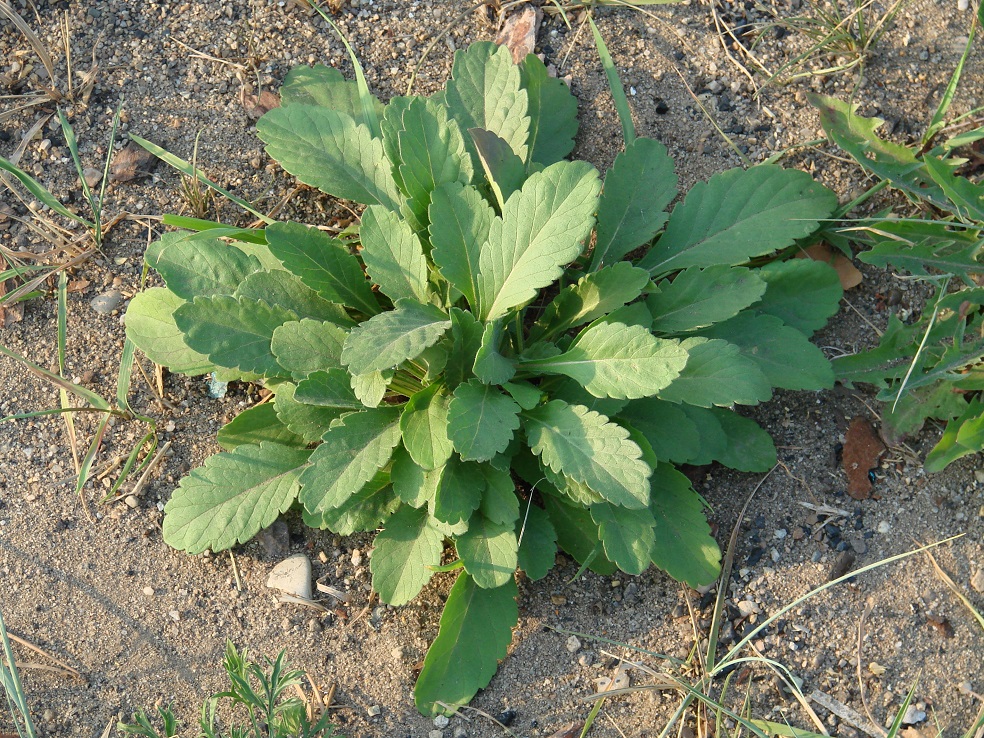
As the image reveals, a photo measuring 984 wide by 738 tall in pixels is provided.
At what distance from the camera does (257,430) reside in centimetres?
248

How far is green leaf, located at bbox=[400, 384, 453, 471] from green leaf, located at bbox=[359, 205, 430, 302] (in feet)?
0.90

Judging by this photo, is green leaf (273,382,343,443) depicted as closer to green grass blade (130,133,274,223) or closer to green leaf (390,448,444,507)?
green leaf (390,448,444,507)

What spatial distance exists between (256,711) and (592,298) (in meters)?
1.43

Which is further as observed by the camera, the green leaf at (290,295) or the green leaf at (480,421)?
the green leaf at (290,295)

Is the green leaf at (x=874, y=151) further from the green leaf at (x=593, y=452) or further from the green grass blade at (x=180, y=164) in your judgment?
the green grass blade at (x=180, y=164)

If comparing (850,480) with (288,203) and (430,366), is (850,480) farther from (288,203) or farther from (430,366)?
(288,203)

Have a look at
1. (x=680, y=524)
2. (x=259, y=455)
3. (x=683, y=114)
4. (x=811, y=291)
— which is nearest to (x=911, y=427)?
(x=811, y=291)

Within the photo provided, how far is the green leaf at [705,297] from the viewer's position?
230 centimetres

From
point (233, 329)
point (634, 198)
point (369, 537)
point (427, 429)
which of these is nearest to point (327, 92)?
point (233, 329)

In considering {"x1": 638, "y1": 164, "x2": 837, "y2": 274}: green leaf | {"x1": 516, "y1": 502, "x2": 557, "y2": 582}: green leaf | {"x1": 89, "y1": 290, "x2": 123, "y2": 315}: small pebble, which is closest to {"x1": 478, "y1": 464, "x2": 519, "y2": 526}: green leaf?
{"x1": 516, "y1": 502, "x2": 557, "y2": 582}: green leaf

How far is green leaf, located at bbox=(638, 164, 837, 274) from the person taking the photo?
250cm

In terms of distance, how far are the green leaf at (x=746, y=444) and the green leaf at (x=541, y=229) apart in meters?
0.71

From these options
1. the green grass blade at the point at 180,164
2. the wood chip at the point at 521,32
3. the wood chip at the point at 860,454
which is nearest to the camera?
the wood chip at the point at 860,454

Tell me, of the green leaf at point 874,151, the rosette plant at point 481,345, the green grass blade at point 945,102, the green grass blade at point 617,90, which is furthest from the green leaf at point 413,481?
the green grass blade at point 945,102
